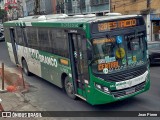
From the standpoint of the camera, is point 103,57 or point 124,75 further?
point 124,75

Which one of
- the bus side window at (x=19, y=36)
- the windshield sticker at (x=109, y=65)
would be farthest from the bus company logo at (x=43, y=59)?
the windshield sticker at (x=109, y=65)

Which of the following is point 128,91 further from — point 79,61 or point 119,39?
point 79,61

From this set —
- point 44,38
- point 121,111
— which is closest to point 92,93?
point 121,111

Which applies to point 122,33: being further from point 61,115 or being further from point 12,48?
point 12,48

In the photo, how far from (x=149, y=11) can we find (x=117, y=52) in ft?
60.3

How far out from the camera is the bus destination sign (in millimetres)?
7969

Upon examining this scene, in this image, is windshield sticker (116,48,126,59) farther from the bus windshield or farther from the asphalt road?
the asphalt road

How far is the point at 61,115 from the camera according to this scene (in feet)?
28.0

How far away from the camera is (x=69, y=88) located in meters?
9.96

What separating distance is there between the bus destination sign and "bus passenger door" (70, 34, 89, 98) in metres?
0.64

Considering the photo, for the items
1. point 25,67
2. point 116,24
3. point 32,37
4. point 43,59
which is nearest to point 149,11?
point 25,67

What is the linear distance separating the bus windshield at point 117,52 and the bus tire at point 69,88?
198 cm

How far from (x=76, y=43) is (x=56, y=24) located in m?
1.66

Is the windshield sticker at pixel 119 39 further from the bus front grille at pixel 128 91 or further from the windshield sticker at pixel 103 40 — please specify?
the bus front grille at pixel 128 91
